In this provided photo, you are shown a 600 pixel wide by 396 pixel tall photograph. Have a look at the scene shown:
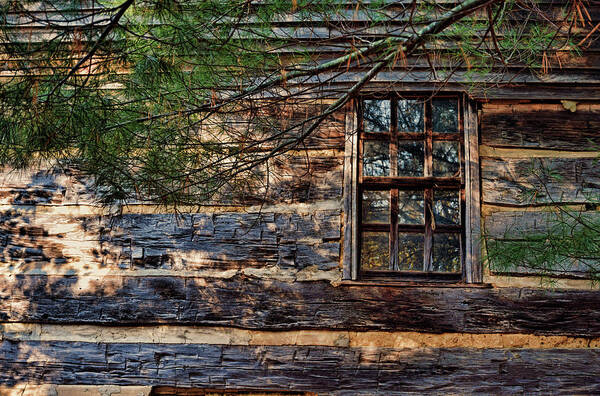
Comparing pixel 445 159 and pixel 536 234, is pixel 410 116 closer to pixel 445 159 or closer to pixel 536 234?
pixel 445 159

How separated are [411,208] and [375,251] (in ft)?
1.28

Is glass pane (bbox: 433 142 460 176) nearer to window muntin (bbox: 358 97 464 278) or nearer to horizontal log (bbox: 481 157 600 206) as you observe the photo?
window muntin (bbox: 358 97 464 278)

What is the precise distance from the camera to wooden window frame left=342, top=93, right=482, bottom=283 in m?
3.67

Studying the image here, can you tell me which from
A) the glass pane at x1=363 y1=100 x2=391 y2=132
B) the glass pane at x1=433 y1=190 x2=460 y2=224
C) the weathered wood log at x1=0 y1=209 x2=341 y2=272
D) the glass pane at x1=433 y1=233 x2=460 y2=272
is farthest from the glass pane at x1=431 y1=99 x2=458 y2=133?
the weathered wood log at x1=0 y1=209 x2=341 y2=272

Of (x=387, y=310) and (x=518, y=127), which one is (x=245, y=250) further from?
(x=518, y=127)

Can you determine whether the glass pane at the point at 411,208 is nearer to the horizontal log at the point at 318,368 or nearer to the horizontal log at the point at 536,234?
the horizontal log at the point at 536,234

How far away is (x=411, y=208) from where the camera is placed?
3855mm

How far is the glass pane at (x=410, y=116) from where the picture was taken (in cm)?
393

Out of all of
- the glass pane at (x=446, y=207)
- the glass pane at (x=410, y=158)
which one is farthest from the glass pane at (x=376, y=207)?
the glass pane at (x=446, y=207)

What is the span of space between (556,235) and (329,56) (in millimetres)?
1894

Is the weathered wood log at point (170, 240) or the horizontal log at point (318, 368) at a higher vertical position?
the weathered wood log at point (170, 240)

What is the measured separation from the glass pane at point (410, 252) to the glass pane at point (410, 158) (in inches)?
17.2

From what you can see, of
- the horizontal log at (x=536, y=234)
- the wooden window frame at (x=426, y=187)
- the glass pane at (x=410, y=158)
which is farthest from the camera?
the glass pane at (x=410, y=158)

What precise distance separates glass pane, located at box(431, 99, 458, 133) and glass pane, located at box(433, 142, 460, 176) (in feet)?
0.35
